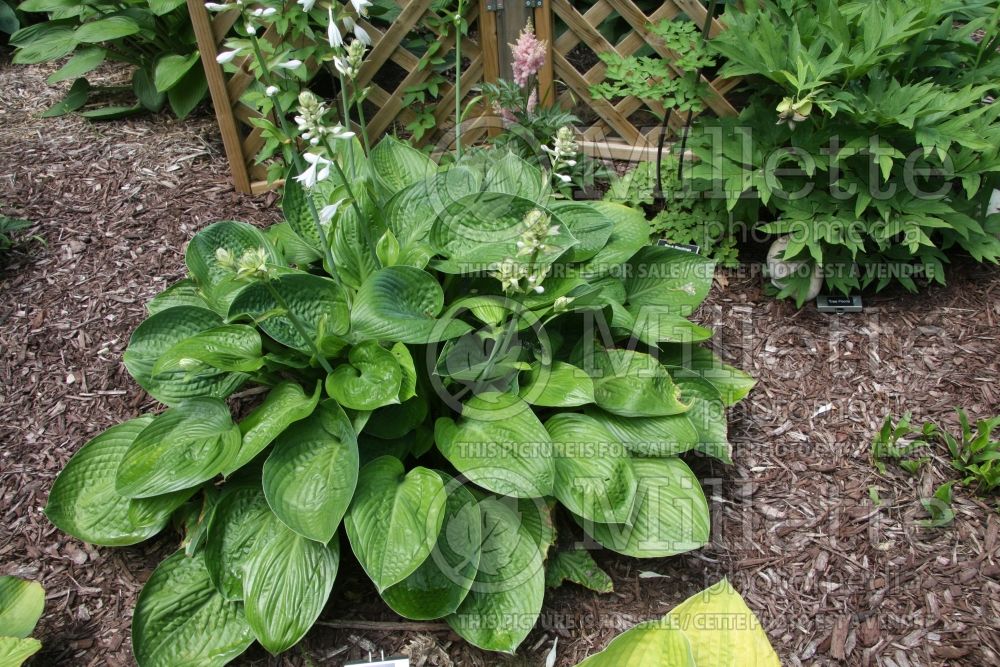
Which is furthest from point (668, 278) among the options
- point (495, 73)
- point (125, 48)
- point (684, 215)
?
point (125, 48)

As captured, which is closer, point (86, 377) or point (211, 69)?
point (86, 377)

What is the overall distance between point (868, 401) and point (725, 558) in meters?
0.92

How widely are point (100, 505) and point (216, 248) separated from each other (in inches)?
36.5

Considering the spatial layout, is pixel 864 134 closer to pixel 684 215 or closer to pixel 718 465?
pixel 684 215

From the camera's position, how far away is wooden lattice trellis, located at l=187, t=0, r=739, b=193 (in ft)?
10.7

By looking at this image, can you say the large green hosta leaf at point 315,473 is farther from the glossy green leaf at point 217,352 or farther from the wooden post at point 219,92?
the wooden post at point 219,92

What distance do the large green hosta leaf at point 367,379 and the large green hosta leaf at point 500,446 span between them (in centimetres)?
25

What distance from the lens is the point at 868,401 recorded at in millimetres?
2801

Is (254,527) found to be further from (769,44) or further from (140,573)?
(769,44)

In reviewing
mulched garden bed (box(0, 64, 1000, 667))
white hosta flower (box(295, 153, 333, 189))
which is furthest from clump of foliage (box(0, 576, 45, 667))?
white hosta flower (box(295, 153, 333, 189))

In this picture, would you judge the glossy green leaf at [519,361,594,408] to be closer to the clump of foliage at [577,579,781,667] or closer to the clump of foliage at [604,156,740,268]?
the clump of foliage at [577,579,781,667]

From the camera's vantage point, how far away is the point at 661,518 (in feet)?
7.53

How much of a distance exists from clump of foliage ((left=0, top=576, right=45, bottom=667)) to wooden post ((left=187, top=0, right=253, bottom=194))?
2.02 meters

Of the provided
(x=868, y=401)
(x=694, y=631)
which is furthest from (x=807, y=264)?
(x=694, y=631)
